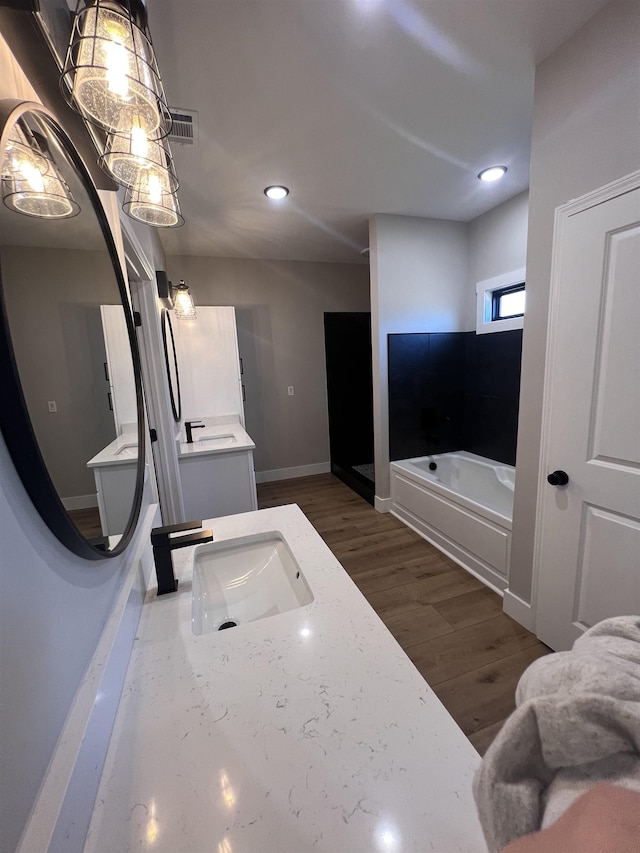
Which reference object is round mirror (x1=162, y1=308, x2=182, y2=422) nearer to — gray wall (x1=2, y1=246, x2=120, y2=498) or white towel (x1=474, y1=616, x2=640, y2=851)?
gray wall (x1=2, y1=246, x2=120, y2=498)

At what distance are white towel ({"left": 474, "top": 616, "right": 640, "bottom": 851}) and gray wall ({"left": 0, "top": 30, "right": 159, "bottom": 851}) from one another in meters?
0.54

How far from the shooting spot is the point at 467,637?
5.79 ft

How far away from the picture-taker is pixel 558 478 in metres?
1.50

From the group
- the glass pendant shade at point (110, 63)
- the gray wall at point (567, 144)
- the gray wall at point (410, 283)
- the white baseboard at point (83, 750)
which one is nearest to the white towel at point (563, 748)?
the white baseboard at point (83, 750)

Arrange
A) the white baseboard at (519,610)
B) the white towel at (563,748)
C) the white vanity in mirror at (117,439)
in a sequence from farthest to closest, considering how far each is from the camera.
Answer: the white baseboard at (519,610) → the white vanity in mirror at (117,439) → the white towel at (563,748)

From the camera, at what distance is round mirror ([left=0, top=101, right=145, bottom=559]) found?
490 millimetres

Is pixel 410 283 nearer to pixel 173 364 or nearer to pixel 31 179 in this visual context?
pixel 173 364

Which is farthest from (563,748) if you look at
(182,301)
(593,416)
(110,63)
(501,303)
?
(501,303)

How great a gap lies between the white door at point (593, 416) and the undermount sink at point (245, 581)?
1.26m

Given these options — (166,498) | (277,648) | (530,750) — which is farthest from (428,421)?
(530,750)

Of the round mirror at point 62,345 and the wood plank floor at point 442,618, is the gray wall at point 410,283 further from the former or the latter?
the round mirror at point 62,345

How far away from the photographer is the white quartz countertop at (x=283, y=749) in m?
0.48

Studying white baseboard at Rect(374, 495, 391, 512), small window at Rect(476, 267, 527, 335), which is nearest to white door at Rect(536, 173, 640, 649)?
small window at Rect(476, 267, 527, 335)

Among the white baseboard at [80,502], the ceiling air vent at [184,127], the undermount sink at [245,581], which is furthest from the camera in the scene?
Result: the ceiling air vent at [184,127]
